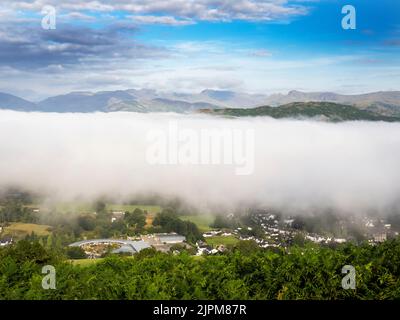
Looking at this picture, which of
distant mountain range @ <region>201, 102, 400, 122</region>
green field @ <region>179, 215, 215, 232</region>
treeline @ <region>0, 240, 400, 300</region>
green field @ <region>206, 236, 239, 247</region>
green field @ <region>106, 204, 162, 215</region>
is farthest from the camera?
distant mountain range @ <region>201, 102, 400, 122</region>

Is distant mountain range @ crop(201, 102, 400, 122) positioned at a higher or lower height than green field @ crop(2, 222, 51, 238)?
higher

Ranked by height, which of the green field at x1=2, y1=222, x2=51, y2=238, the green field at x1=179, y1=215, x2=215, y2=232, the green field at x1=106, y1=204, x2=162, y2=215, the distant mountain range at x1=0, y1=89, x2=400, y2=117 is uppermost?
the distant mountain range at x1=0, y1=89, x2=400, y2=117

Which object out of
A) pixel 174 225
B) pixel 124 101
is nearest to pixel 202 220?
pixel 174 225

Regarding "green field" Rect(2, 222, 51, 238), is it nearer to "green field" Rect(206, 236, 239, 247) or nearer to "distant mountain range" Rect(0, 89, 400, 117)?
"distant mountain range" Rect(0, 89, 400, 117)

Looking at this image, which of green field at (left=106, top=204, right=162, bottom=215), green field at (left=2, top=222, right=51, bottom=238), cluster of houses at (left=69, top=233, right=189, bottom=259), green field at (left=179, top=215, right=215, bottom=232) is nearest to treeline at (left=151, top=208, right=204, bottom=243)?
green field at (left=179, top=215, right=215, bottom=232)

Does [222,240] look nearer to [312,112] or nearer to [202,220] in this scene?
[202,220]

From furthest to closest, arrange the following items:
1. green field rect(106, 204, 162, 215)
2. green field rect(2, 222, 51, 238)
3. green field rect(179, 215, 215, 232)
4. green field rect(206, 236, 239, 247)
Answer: green field rect(2, 222, 51, 238)
green field rect(106, 204, 162, 215)
green field rect(179, 215, 215, 232)
green field rect(206, 236, 239, 247)
